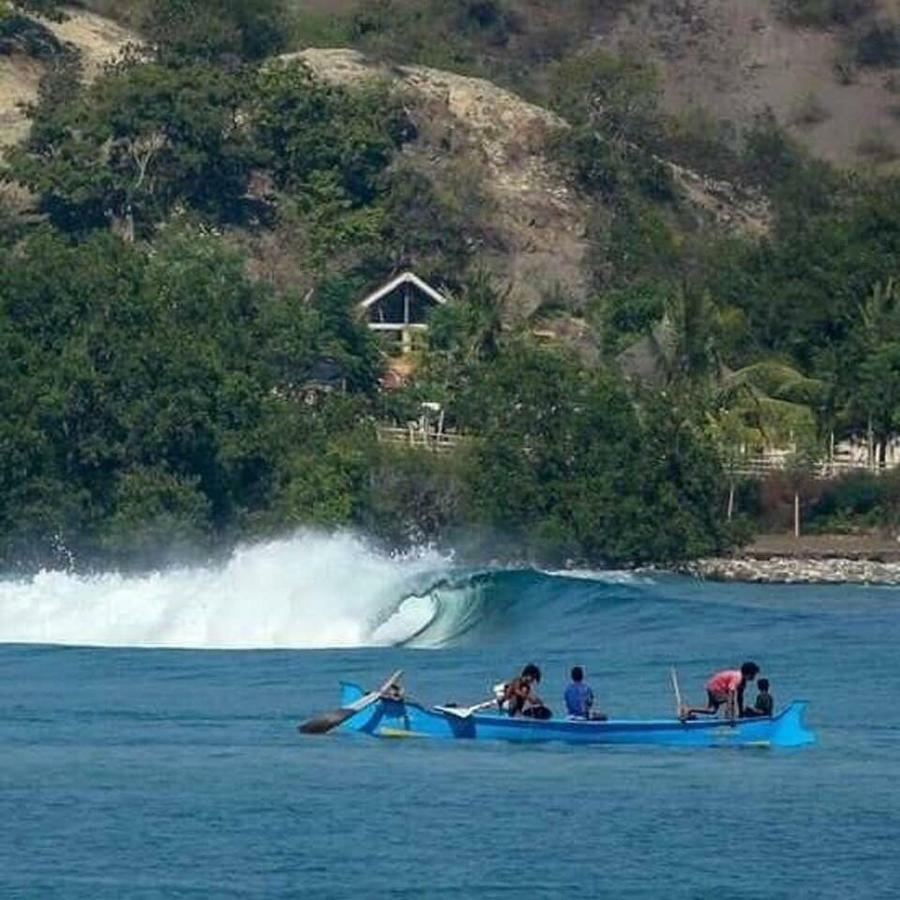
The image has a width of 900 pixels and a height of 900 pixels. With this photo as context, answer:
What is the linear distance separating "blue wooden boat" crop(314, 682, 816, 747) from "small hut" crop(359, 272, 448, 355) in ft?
204

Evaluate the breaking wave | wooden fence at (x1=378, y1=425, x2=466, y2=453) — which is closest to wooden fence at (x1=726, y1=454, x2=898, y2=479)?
wooden fence at (x1=378, y1=425, x2=466, y2=453)

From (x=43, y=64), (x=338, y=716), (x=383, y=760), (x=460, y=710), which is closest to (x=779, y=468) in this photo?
(x=460, y=710)

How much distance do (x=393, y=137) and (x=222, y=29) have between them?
7228mm

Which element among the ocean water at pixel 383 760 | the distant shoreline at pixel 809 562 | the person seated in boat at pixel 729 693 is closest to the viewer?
the ocean water at pixel 383 760

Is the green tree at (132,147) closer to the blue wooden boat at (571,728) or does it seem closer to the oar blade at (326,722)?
the blue wooden boat at (571,728)

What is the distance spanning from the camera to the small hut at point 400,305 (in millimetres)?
111188

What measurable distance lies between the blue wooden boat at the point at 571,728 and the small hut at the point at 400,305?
204 ft

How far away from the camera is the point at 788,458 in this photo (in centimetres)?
9206

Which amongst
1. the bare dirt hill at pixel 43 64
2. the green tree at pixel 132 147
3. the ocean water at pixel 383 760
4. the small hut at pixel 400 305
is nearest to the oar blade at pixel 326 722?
the ocean water at pixel 383 760

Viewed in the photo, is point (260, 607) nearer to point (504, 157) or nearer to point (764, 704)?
point (764, 704)

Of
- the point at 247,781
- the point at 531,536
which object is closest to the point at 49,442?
the point at 531,536

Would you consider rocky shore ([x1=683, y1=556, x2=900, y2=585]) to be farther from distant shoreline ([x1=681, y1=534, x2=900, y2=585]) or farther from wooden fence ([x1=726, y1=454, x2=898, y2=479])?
wooden fence ([x1=726, y1=454, x2=898, y2=479])

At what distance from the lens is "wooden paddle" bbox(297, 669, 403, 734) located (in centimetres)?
4784

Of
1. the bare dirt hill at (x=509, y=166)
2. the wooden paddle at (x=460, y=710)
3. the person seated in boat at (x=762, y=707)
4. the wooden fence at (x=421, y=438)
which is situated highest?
the bare dirt hill at (x=509, y=166)
